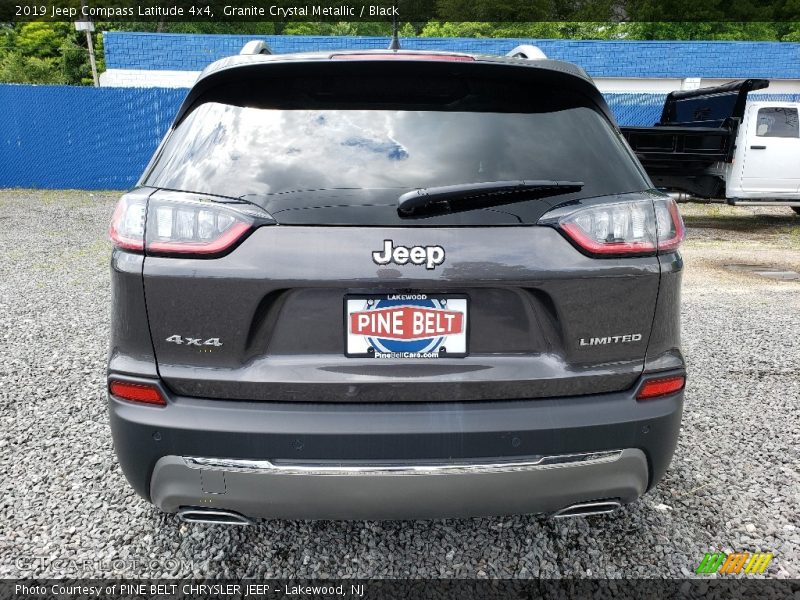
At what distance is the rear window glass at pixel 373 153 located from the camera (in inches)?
69.9

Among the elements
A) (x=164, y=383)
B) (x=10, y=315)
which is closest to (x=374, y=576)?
(x=164, y=383)

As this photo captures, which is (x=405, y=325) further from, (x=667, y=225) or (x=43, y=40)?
(x=43, y=40)

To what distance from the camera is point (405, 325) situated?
174 cm

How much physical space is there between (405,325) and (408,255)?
210mm

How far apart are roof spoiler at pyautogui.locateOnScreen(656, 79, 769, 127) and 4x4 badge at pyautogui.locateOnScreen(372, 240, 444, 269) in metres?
10.6

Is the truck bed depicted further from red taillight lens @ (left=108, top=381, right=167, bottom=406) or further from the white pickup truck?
red taillight lens @ (left=108, top=381, right=167, bottom=406)

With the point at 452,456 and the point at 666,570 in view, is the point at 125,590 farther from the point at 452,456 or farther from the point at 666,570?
the point at 666,570

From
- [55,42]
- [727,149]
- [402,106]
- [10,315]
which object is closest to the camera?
[402,106]

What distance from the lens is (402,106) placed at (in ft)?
6.27

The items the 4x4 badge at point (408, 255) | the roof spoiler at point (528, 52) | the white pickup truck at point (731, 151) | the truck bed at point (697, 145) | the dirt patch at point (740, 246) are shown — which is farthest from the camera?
the white pickup truck at point (731, 151)

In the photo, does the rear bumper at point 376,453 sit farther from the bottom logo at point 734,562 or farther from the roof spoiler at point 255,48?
the roof spoiler at point 255,48

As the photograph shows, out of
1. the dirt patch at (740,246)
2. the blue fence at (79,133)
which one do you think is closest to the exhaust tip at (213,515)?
the dirt patch at (740,246)

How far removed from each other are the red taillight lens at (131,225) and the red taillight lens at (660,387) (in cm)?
160

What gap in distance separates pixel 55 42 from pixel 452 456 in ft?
229
